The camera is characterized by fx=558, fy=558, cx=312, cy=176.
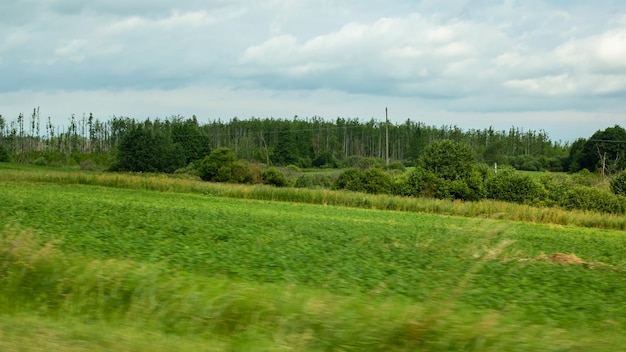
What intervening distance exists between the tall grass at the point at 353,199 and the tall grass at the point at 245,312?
27197 mm

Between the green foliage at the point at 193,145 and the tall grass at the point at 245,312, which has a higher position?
the green foliage at the point at 193,145

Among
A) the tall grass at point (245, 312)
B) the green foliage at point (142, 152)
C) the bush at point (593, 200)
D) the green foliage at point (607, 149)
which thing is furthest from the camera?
the green foliage at point (607, 149)

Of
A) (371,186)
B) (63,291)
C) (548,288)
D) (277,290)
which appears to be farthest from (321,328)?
(371,186)

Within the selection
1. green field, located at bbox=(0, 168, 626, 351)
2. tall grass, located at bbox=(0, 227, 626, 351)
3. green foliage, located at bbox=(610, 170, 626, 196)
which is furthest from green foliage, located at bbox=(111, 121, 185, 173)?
tall grass, located at bbox=(0, 227, 626, 351)

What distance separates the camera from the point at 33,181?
4072 centimetres

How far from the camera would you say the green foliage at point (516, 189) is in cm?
4994

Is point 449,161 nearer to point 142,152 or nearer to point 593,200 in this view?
point 593,200

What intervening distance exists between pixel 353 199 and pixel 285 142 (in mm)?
74948

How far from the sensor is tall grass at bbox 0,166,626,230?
33.0 metres

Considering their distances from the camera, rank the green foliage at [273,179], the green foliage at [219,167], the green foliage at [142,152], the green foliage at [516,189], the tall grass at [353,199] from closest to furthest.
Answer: the tall grass at [353,199] < the green foliage at [516,189] < the green foliage at [219,167] < the green foliage at [273,179] < the green foliage at [142,152]

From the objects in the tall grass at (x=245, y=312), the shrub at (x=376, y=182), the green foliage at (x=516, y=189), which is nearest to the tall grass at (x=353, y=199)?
the green foliage at (x=516, y=189)

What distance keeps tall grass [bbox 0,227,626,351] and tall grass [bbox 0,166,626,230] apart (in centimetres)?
2720

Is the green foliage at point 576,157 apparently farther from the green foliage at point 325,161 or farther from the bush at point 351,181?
the bush at point 351,181

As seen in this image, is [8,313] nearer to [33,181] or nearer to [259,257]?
[259,257]
